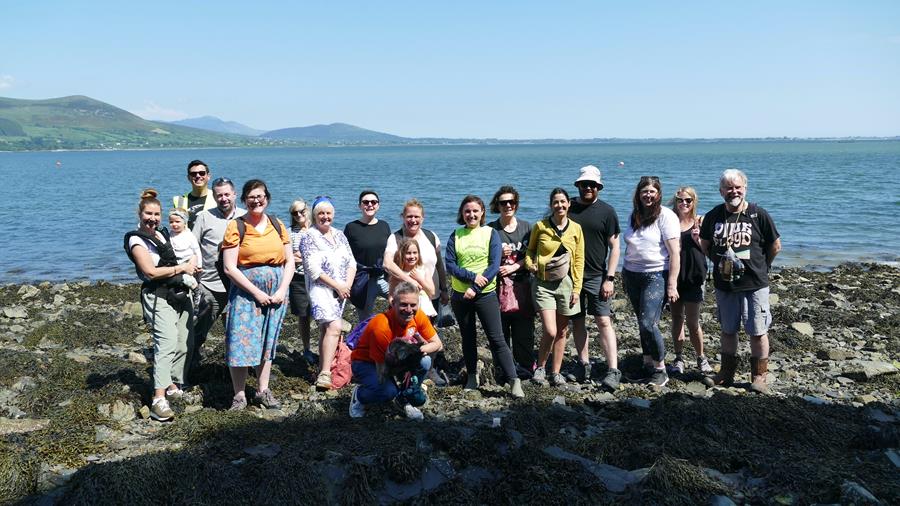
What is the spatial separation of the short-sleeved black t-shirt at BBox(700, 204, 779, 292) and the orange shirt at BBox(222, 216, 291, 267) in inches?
162

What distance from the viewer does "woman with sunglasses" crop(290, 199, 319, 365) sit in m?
7.96

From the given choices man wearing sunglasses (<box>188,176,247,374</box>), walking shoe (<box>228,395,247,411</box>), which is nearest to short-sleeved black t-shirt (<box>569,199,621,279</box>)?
man wearing sunglasses (<box>188,176,247,374</box>)

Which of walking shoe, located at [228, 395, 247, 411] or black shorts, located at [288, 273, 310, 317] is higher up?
black shorts, located at [288, 273, 310, 317]

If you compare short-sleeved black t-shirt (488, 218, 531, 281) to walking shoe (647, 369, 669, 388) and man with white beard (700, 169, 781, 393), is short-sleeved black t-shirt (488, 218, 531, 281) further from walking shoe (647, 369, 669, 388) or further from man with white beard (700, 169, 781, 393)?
man with white beard (700, 169, 781, 393)

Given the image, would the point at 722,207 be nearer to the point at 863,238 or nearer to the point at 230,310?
the point at 230,310

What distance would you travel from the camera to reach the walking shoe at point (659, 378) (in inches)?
283

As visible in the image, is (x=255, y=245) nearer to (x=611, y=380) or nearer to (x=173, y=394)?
(x=173, y=394)

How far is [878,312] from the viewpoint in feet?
36.1

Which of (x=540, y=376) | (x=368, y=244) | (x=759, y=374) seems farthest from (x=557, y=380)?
(x=368, y=244)

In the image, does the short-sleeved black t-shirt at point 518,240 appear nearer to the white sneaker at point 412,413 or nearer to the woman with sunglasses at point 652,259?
the woman with sunglasses at point 652,259

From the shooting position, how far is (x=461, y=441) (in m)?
5.00

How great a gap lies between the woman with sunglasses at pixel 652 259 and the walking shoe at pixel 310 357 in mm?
3805

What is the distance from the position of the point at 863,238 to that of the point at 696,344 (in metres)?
17.5

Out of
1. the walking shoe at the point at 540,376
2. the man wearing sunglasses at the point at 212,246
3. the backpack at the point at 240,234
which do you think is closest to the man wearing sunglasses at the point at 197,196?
the man wearing sunglasses at the point at 212,246
